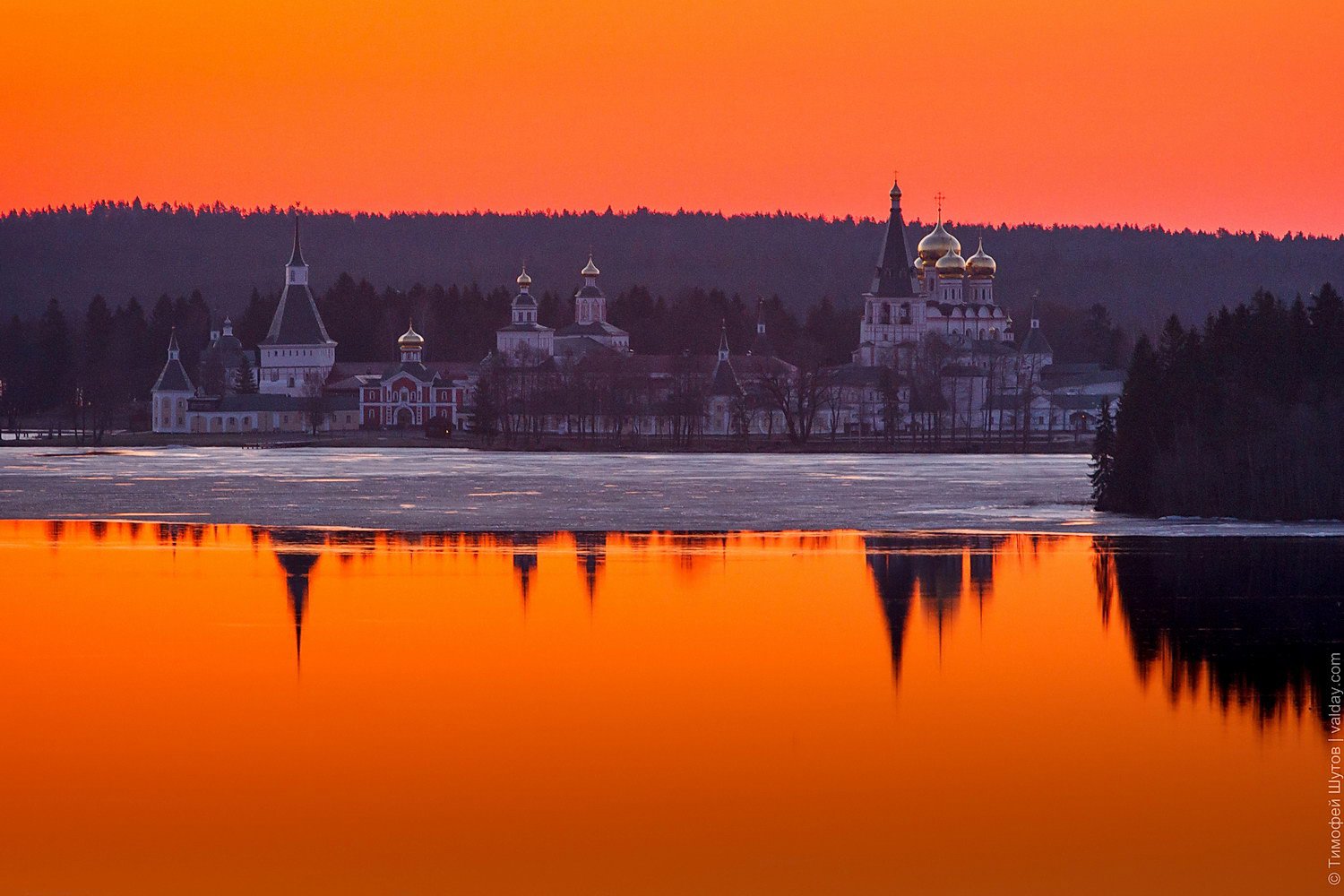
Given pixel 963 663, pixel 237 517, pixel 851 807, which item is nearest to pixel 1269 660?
pixel 963 663

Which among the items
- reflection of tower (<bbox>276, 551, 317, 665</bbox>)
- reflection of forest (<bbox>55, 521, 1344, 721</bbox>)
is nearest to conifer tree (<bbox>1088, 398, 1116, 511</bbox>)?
reflection of forest (<bbox>55, 521, 1344, 721</bbox>)

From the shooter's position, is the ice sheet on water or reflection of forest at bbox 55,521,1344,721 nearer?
reflection of forest at bbox 55,521,1344,721

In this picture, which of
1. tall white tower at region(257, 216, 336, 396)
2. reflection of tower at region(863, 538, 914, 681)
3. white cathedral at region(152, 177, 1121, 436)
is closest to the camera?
reflection of tower at region(863, 538, 914, 681)

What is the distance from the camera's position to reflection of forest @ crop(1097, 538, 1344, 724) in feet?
57.6

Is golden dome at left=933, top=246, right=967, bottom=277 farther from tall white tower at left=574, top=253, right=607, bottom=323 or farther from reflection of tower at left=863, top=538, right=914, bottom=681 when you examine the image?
reflection of tower at left=863, top=538, right=914, bottom=681

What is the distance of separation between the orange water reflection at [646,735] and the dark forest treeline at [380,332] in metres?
91.6

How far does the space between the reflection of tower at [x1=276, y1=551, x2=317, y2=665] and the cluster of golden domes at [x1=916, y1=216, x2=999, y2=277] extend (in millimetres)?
93307

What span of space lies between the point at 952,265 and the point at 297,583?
9664cm

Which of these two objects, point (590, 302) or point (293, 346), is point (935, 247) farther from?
point (293, 346)

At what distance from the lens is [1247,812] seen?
13.6m

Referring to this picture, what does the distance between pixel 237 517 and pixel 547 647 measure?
15.1 m

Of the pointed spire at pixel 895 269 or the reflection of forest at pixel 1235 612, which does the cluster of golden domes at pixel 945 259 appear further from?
the reflection of forest at pixel 1235 612

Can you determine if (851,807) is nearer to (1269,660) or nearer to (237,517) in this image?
(1269,660)

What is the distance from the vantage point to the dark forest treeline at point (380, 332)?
115562 millimetres
